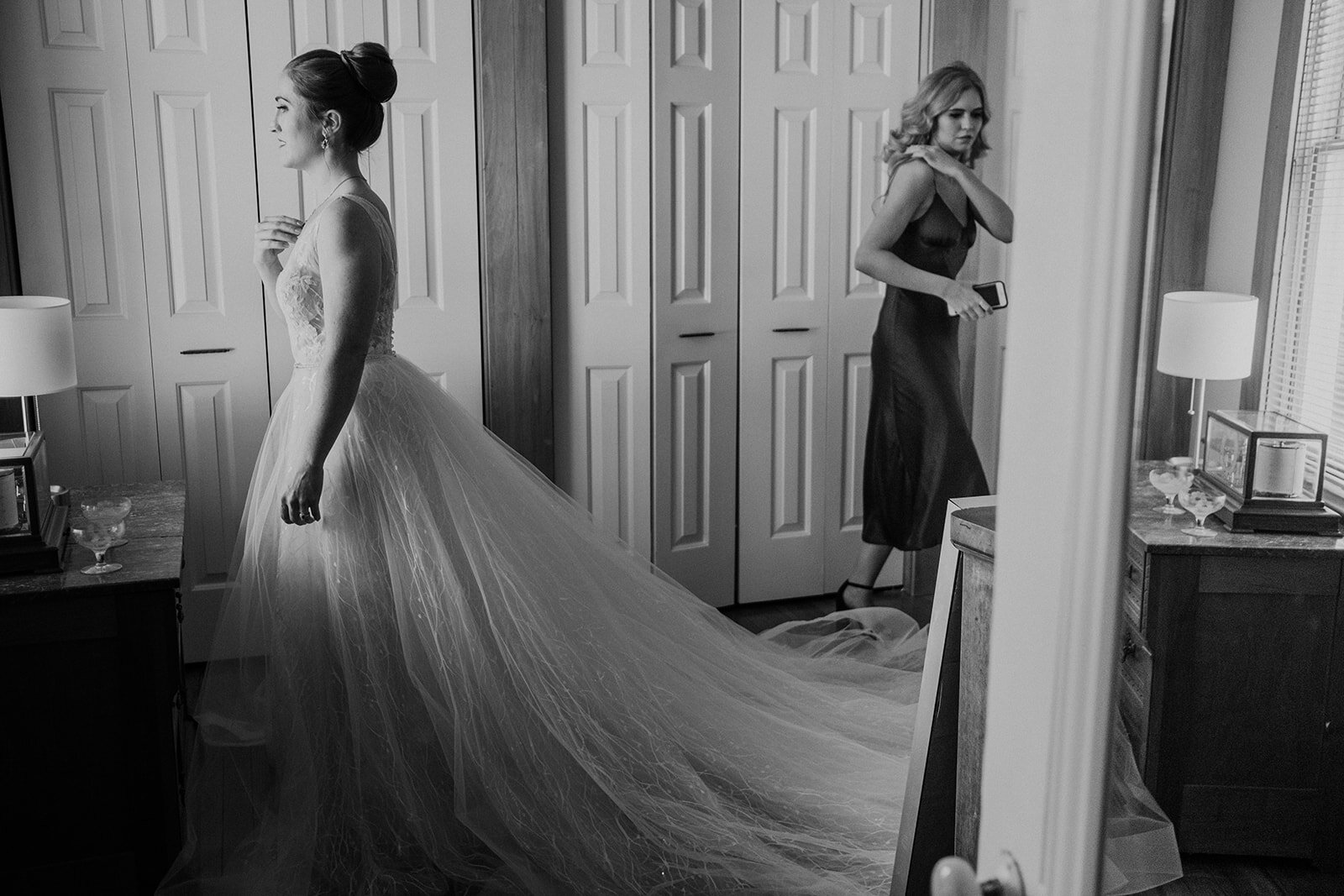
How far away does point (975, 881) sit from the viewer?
72 centimetres

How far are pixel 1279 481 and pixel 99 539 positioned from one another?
2417mm

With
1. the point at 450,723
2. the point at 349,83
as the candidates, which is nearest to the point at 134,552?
the point at 450,723

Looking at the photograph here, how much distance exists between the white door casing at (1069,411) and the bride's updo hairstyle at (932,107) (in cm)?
305

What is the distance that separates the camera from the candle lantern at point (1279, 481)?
2.48 metres

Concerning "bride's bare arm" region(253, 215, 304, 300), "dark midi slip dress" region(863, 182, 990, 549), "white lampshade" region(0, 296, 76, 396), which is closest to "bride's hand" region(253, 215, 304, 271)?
"bride's bare arm" region(253, 215, 304, 300)

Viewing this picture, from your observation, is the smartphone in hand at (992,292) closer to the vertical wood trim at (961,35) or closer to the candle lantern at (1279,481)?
the vertical wood trim at (961,35)

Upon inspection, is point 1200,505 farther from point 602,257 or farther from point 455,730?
point 602,257

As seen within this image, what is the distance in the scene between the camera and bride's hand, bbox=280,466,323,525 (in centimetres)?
232

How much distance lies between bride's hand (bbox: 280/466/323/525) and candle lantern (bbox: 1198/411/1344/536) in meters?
1.88

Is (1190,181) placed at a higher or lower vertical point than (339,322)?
higher

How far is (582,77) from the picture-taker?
3.77 meters

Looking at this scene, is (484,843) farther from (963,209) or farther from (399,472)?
(963,209)

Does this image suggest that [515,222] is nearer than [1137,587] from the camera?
No

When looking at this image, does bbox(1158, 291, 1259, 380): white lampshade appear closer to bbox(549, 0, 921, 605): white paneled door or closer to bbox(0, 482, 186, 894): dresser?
bbox(549, 0, 921, 605): white paneled door
